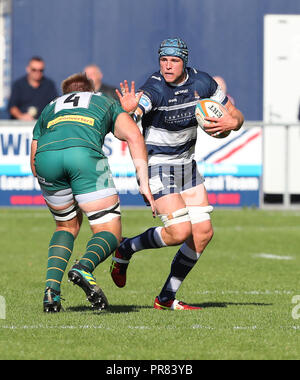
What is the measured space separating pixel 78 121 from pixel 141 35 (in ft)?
49.5

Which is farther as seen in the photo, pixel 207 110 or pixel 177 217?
pixel 177 217

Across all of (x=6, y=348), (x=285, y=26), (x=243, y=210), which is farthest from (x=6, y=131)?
(x=6, y=348)

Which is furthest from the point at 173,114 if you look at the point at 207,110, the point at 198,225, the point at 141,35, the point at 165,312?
the point at 141,35

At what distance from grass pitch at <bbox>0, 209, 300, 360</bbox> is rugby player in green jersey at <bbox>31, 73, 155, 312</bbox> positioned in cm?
49

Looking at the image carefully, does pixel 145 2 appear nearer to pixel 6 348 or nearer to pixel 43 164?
pixel 43 164

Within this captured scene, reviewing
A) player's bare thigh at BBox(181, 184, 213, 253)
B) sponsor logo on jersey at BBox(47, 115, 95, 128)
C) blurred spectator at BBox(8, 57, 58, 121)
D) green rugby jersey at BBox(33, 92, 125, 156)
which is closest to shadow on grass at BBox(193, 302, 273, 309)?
player's bare thigh at BBox(181, 184, 213, 253)

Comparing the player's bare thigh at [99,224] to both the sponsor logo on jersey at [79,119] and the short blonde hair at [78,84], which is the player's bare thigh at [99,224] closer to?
the sponsor logo on jersey at [79,119]

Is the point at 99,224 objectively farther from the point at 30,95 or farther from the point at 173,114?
the point at 30,95

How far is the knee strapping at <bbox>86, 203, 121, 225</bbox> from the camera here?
724cm

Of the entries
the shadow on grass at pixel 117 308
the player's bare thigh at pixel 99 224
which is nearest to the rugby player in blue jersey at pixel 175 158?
the shadow on grass at pixel 117 308

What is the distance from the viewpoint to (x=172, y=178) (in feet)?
26.9

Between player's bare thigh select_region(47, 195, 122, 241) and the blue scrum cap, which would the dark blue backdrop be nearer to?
the blue scrum cap

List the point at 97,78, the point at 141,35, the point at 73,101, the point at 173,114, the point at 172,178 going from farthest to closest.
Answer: the point at 141,35, the point at 97,78, the point at 172,178, the point at 173,114, the point at 73,101

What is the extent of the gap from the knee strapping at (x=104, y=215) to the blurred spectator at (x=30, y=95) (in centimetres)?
1046
